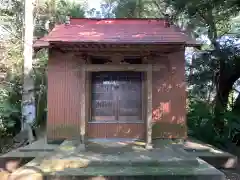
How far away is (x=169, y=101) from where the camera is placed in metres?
8.73

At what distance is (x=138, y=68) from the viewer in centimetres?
778

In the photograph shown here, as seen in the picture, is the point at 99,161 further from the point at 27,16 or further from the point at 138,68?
the point at 27,16

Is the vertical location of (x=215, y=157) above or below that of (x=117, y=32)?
below

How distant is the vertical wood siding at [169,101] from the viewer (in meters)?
8.68

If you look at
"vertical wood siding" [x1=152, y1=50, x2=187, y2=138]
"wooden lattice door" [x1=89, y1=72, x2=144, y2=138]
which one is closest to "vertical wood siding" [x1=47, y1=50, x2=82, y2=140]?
"wooden lattice door" [x1=89, y1=72, x2=144, y2=138]

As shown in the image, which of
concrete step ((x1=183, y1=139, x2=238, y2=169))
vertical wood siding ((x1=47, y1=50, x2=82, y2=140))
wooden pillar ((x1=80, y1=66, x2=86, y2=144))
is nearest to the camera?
concrete step ((x1=183, y1=139, x2=238, y2=169))

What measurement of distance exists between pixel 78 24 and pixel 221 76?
683cm

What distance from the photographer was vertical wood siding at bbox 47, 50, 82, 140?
8664 mm

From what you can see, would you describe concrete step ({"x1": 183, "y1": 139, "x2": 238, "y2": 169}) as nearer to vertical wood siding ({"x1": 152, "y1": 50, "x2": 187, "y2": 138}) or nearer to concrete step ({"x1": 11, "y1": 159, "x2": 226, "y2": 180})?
vertical wood siding ({"x1": 152, "y1": 50, "x2": 187, "y2": 138})

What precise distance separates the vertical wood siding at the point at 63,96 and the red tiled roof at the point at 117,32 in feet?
2.80

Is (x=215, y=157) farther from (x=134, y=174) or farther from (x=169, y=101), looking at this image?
(x=134, y=174)

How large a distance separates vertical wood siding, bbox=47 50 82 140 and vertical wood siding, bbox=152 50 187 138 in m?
2.30

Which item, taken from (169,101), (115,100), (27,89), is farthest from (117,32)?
(27,89)

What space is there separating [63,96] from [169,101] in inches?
124
